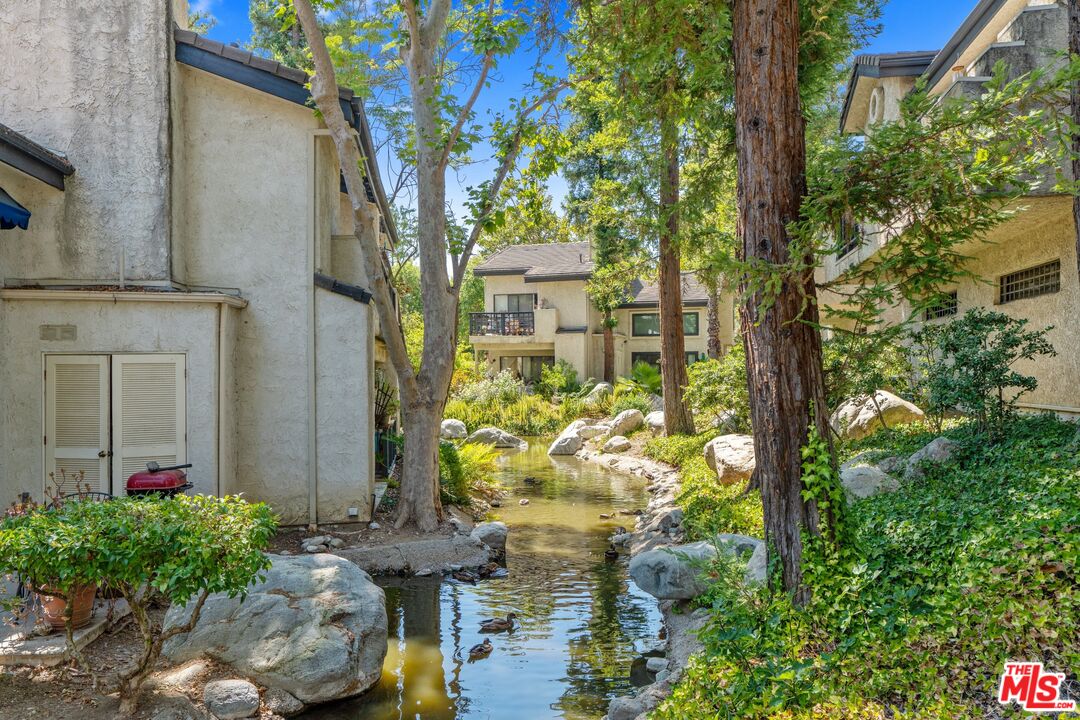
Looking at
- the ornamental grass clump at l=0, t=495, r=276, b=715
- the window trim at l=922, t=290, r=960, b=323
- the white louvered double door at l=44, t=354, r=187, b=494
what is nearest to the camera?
the ornamental grass clump at l=0, t=495, r=276, b=715

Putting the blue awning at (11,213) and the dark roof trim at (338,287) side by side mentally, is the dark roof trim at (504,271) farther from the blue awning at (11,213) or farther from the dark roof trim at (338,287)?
the blue awning at (11,213)

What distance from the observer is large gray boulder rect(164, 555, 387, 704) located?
6148 millimetres

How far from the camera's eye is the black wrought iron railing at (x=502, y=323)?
3391 centimetres

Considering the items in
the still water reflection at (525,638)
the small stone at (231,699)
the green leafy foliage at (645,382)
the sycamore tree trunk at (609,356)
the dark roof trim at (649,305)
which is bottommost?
the still water reflection at (525,638)

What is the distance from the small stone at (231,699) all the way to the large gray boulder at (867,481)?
6.50m

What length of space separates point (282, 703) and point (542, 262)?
30893 millimetres

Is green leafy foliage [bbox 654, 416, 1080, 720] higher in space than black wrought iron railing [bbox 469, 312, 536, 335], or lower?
lower

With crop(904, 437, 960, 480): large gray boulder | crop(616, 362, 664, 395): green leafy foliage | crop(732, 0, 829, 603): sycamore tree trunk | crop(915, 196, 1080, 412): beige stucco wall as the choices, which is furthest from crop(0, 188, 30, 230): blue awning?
crop(616, 362, 664, 395): green leafy foliage

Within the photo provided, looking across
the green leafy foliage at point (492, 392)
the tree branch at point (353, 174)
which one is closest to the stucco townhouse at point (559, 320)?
the green leafy foliage at point (492, 392)

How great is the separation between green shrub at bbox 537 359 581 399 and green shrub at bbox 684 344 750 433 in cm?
1479

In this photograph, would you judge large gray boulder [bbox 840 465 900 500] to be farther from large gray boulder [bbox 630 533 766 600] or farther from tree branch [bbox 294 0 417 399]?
tree branch [bbox 294 0 417 399]

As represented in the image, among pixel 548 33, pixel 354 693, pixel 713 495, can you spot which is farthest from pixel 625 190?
pixel 354 693

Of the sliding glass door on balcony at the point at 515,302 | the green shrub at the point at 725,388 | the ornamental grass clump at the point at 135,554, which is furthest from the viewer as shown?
the sliding glass door on balcony at the point at 515,302

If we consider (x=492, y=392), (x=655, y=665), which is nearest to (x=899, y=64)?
(x=655, y=665)
